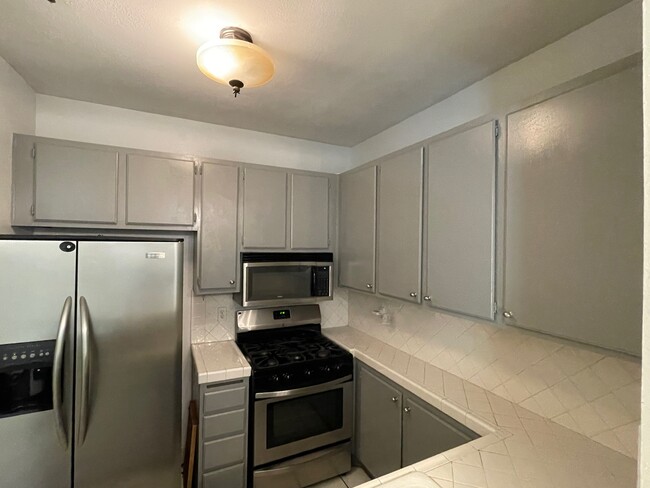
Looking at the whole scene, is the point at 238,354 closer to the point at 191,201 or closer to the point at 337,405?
the point at 337,405

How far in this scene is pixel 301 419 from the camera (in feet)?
6.82

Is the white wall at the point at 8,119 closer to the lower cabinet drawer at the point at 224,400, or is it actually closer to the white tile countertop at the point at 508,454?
the lower cabinet drawer at the point at 224,400

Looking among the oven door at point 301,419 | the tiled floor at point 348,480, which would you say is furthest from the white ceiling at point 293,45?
the tiled floor at point 348,480

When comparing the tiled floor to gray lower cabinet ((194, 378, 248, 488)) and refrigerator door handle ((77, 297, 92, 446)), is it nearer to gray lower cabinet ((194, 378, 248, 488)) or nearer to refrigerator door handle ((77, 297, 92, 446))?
gray lower cabinet ((194, 378, 248, 488))

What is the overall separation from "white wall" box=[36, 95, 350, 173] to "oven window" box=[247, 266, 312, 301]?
3.16 ft

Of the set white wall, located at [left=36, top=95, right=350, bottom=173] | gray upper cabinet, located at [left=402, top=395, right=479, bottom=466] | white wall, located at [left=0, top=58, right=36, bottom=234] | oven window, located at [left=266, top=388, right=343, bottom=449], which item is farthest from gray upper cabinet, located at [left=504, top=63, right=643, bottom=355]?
white wall, located at [left=0, top=58, right=36, bottom=234]

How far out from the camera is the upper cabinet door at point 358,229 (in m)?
2.21

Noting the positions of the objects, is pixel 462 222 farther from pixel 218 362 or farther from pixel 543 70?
pixel 218 362

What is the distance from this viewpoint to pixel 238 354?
2.17m

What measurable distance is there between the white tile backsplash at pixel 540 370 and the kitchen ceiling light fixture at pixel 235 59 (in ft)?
5.12

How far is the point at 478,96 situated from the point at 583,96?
79cm

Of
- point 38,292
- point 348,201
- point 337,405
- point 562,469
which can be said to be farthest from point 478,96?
point 38,292

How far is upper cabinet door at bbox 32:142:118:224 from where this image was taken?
5.89 feet

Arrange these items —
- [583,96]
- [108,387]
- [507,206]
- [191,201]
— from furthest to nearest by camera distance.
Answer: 1. [191,201]
2. [108,387]
3. [507,206]
4. [583,96]
